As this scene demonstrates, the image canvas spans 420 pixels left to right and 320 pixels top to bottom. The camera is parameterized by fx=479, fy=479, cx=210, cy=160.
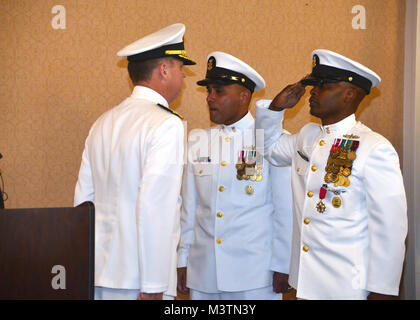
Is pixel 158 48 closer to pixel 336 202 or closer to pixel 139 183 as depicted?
pixel 139 183

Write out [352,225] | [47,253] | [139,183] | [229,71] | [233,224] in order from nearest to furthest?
[47,253] < [139,183] < [352,225] < [233,224] < [229,71]

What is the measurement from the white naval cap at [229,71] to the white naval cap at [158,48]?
471mm

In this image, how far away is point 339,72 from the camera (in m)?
2.21

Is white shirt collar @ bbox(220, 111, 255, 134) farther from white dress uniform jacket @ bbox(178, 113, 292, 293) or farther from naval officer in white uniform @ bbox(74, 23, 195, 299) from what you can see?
naval officer in white uniform @ bbox(74, 23, 195, 299)

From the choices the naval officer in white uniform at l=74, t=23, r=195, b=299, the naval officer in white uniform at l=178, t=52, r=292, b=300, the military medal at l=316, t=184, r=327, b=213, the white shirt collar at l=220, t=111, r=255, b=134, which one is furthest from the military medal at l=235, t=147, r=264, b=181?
the naval officer in white uniform at l=74, t=23, r=195, b=299

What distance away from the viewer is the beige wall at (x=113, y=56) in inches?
132

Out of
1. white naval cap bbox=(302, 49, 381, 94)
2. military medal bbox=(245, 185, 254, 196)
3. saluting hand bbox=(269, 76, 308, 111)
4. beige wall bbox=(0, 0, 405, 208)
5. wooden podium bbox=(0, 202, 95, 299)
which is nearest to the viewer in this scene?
wooden podium bbox=(0, 202, 95, 299)

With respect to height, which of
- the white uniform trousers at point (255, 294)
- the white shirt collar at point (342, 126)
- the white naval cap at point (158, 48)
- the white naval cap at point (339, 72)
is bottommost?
the white uniform trousers at point (255, 294)

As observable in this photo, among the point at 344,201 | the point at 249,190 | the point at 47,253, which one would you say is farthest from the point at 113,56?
the point at 47,253

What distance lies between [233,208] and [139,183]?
2.60 feet

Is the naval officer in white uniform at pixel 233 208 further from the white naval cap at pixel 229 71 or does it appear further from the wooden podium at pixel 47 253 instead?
the wooden podium at pixel 47 253

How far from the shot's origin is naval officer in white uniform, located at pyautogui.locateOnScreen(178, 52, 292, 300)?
8.20ft

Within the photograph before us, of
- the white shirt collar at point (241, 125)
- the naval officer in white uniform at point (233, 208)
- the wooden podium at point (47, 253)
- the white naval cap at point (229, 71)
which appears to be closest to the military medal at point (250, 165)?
the naval officer in white uniform at point (233, 208)

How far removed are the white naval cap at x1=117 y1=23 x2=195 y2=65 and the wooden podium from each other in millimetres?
974
